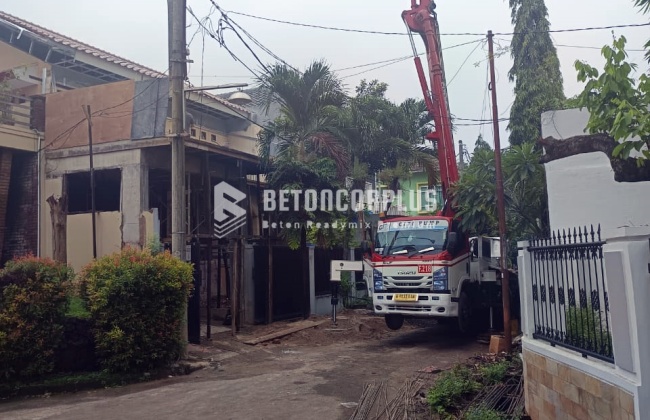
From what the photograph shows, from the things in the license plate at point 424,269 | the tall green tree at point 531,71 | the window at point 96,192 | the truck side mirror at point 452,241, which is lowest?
the license plate at point 424,269

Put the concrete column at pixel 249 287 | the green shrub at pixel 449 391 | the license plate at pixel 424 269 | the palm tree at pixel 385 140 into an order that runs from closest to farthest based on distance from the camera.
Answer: the green shrub at pixel 449 391 → the license plate at pixel 424 269 → the concrete column at pixel 249 287 → the palm tree at pixel 385 140

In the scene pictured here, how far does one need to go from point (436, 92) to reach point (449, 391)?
906cm

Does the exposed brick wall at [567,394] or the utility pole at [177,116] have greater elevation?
the utility pole at [177,116]

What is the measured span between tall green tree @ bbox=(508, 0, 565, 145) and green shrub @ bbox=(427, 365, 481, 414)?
15544 mm

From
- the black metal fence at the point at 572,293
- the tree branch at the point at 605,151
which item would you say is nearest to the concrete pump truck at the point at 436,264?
the black metal fence at the point at 572,293

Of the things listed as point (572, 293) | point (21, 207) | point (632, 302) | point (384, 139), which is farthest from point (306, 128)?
point (632, 302)

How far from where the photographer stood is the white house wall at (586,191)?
9.85 metres

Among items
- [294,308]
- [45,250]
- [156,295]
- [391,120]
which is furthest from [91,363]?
[391,120]

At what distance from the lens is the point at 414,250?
12.9m

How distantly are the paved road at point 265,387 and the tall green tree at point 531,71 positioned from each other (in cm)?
1170

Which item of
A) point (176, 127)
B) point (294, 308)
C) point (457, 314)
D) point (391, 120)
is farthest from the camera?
point (391, 120)

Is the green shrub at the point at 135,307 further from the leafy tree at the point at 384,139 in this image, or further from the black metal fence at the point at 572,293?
the leafy tree at the point at 384,139

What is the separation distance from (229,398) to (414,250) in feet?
18.8

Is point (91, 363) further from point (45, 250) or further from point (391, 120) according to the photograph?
point (391, 120)
